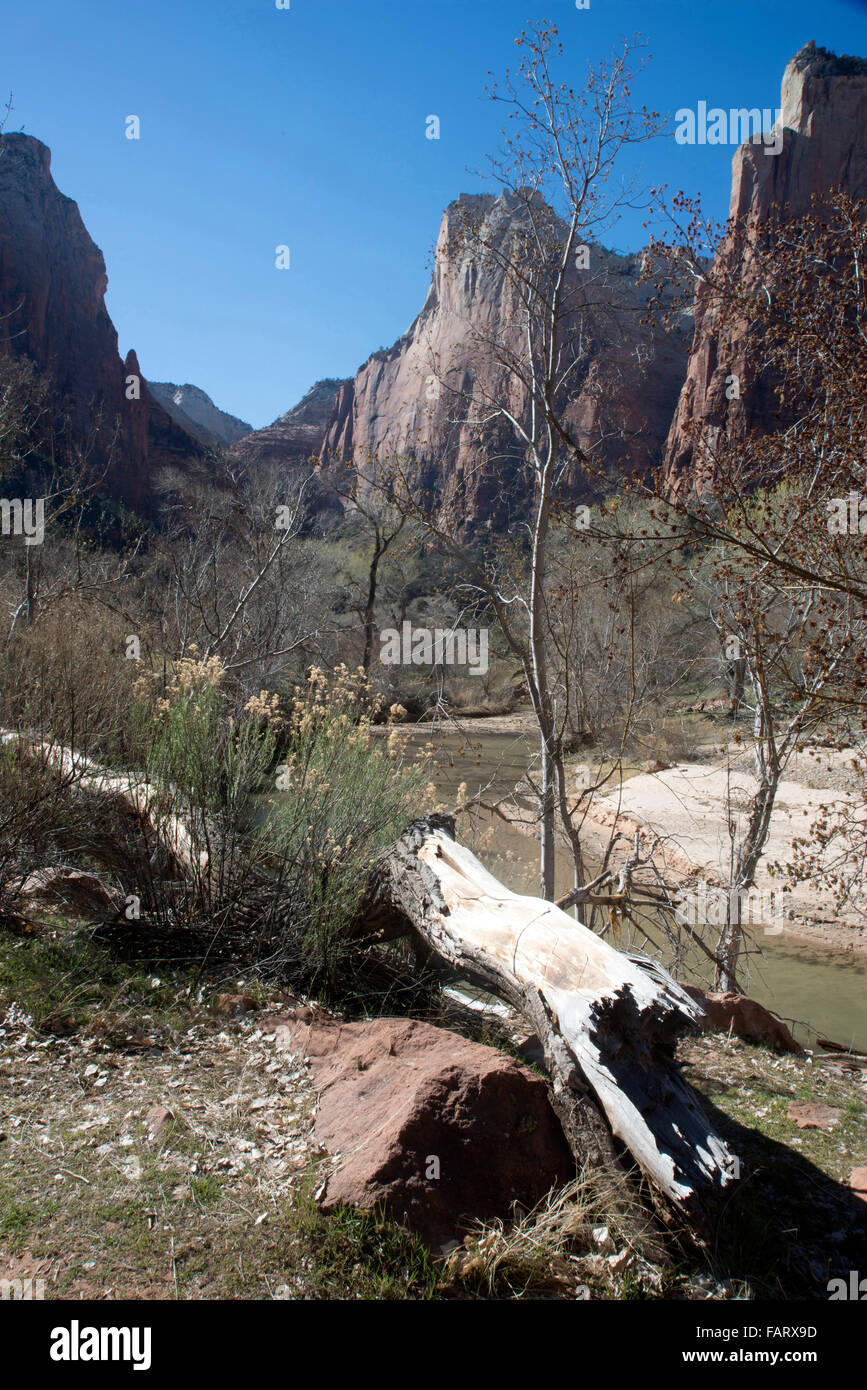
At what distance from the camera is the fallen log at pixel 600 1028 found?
262 cm

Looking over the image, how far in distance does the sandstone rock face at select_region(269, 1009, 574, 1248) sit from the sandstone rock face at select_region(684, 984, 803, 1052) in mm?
2534

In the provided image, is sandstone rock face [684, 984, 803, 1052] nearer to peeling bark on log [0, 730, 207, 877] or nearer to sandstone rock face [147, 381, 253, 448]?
peeling bark on log [0, 730, 207, 877]

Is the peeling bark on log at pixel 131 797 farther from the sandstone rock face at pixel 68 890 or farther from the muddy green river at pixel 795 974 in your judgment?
the muddy green river at pixel 795 974

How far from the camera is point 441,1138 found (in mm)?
2816

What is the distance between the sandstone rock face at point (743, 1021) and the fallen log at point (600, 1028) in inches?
81.4

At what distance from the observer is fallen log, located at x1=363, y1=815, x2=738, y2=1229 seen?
2621 millimetres

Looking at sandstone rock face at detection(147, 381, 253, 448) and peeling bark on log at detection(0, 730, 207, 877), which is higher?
sandstone rock face at detection(147, 381, 253, 448)

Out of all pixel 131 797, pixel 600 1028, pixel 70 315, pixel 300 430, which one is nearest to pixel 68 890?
pixel 131 797

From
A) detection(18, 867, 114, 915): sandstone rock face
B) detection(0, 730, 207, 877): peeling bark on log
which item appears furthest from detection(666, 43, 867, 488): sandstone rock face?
detection(18, 867, 114, 915): sandstone rock face

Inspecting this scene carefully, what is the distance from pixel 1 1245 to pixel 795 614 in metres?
6.67

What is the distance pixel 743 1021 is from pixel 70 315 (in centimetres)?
7107

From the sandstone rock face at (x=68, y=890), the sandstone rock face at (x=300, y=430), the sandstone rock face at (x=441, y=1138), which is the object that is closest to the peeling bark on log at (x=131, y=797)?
the sandstone rock face at (x=68, y=890)

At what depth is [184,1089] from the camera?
3473mm
